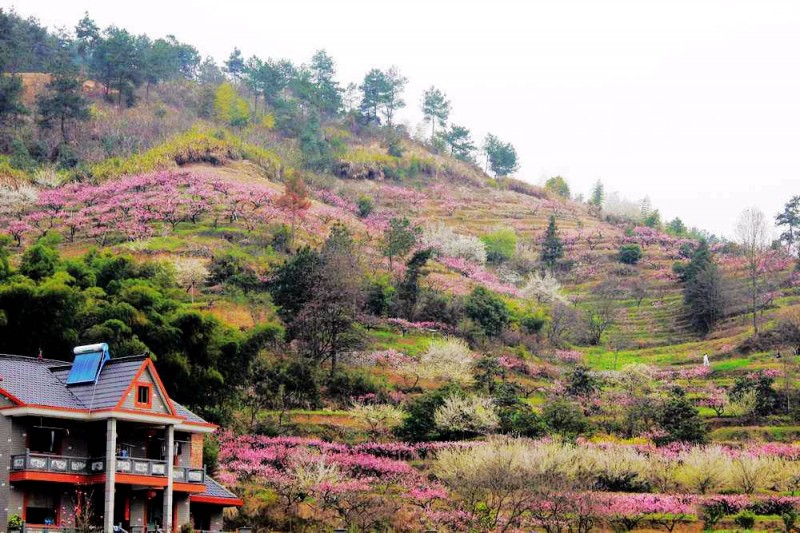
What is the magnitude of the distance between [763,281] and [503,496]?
4653 centimetres

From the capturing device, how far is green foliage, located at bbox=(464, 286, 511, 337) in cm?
7056

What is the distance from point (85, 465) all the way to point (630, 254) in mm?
71751

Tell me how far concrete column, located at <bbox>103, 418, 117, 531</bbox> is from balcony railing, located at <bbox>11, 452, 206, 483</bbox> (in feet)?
0.83

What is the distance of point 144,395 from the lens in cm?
3350

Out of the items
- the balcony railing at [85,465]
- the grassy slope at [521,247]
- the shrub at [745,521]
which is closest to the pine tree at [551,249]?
the grassy slope at [521,247]

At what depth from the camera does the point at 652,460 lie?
4909cm

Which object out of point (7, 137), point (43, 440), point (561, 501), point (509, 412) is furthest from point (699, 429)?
point (7, 137)

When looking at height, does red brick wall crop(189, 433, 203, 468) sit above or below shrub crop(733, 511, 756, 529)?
above

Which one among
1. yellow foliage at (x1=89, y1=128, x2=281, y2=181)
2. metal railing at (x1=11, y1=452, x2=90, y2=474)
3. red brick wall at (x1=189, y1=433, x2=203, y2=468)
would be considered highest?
yellow foliage at (x1=89, y1=128, x2=281, y2=181)

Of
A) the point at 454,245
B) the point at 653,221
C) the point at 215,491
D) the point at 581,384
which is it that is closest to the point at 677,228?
the point at 653,221

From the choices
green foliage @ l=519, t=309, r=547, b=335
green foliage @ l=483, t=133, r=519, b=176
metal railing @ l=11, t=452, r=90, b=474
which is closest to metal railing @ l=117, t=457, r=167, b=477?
metal railing @ l=11, t=452, r=90, b=474

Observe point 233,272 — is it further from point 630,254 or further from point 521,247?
point 630,254

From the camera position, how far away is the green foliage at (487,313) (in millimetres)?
70562

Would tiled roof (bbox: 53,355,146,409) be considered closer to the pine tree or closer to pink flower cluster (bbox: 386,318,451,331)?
pink flower cluster (bbox: 386,318,451,331)
